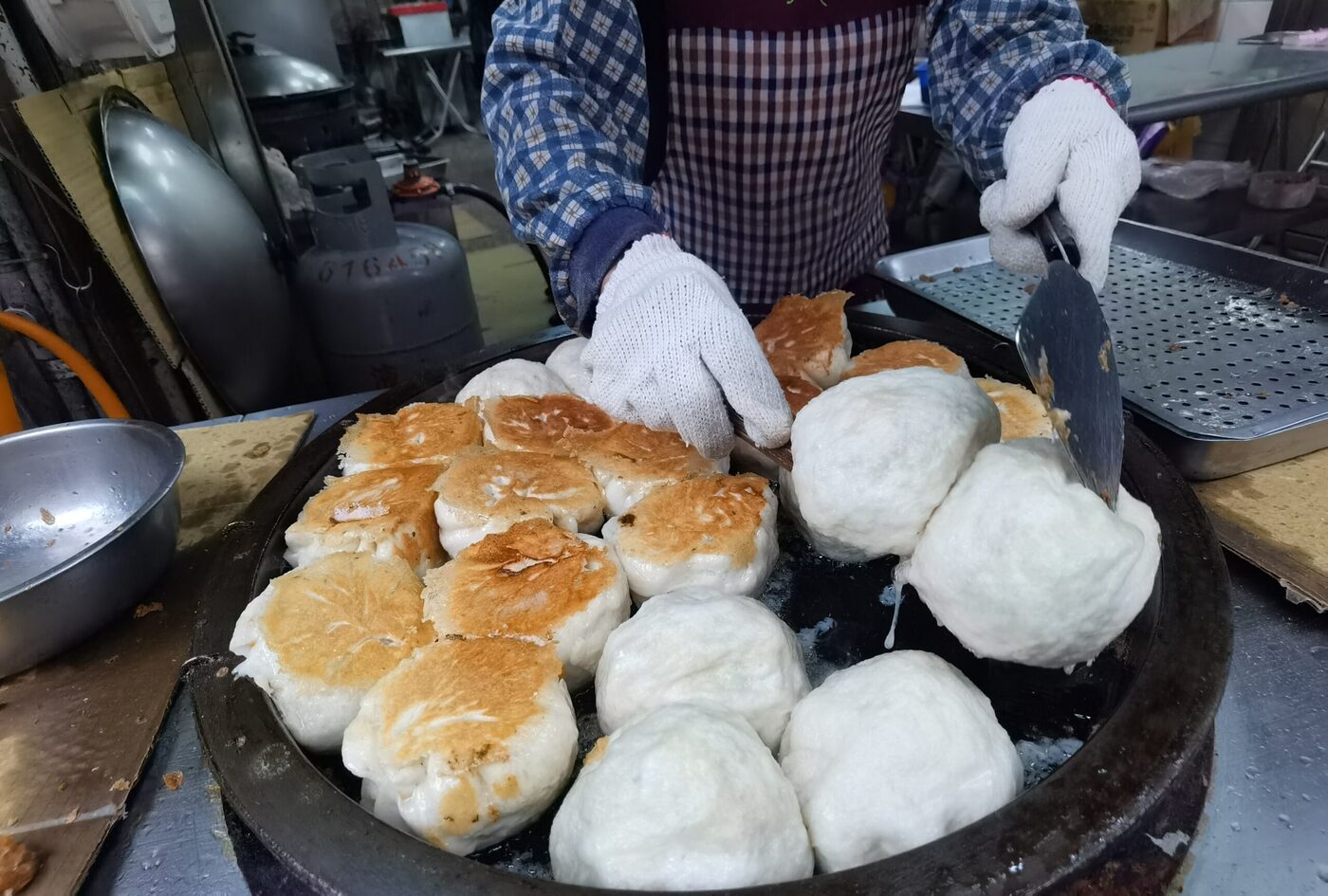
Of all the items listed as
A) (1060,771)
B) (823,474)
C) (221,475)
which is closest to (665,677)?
(823,474)

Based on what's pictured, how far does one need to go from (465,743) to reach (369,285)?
9.22 feet

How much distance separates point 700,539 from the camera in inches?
51.5

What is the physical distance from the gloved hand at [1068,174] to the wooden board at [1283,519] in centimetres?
54

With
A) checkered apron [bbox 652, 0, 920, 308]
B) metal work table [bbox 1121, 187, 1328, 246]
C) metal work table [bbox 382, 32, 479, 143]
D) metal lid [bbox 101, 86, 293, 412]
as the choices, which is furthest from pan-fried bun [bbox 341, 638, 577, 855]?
metal work table [bbox 382, 32, 479, 143]

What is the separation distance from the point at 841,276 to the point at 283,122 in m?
3.94

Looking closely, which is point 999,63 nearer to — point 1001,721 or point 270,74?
point 1001,721

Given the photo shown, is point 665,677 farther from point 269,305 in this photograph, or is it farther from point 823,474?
point 269,305

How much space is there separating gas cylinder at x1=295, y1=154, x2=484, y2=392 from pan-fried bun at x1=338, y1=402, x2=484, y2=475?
5.95 feet

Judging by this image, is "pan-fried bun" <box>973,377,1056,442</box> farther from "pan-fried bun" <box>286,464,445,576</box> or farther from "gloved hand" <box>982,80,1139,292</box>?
"pan-fried bun" <box>286,464,445,576</box>

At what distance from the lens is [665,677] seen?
42.7 inches

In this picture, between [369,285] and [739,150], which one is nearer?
[739,150]

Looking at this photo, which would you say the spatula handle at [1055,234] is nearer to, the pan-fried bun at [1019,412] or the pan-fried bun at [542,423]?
the pan-fried bun at [1019,412]

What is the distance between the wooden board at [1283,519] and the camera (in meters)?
1.39

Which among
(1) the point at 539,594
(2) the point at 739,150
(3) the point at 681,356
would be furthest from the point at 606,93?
(1) the point at 539,594
